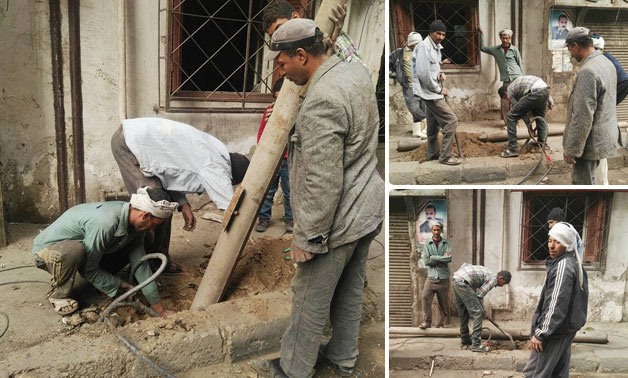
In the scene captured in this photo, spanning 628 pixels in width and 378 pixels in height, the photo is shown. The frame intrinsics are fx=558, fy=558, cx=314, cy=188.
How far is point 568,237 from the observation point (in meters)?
3.61

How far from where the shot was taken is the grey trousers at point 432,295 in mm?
3945

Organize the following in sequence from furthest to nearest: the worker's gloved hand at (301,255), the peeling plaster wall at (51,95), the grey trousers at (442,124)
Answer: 1. the peeling plaster wall at (51,95)
2. the grey trousers at (442,124)
3. the worker's gloved hand at (301,255)

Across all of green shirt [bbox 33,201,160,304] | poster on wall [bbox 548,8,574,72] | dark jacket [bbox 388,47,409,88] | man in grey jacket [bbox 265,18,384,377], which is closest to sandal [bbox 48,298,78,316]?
green shirt [bbox 33,201,160,304]

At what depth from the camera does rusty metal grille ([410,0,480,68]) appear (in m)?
4.07

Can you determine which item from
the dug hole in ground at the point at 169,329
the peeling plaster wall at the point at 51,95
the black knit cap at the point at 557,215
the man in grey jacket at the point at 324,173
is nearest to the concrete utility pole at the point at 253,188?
the dug hole in ground at the point at 169,329

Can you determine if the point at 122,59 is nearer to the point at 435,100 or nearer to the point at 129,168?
the point at 129,168

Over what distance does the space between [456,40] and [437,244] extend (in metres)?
1.79

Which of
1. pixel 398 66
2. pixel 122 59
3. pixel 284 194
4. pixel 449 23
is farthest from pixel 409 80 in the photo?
pixel 122 59

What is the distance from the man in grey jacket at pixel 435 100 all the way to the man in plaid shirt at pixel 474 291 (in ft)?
2.78

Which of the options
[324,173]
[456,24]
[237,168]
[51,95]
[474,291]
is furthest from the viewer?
[51,95]

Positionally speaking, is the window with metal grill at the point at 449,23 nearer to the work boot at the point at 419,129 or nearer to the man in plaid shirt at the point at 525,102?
the man in plaid shirt at the point at 525,102

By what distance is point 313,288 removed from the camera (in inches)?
125

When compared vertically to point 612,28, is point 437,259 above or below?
below

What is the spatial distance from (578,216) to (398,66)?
62.9 inches
